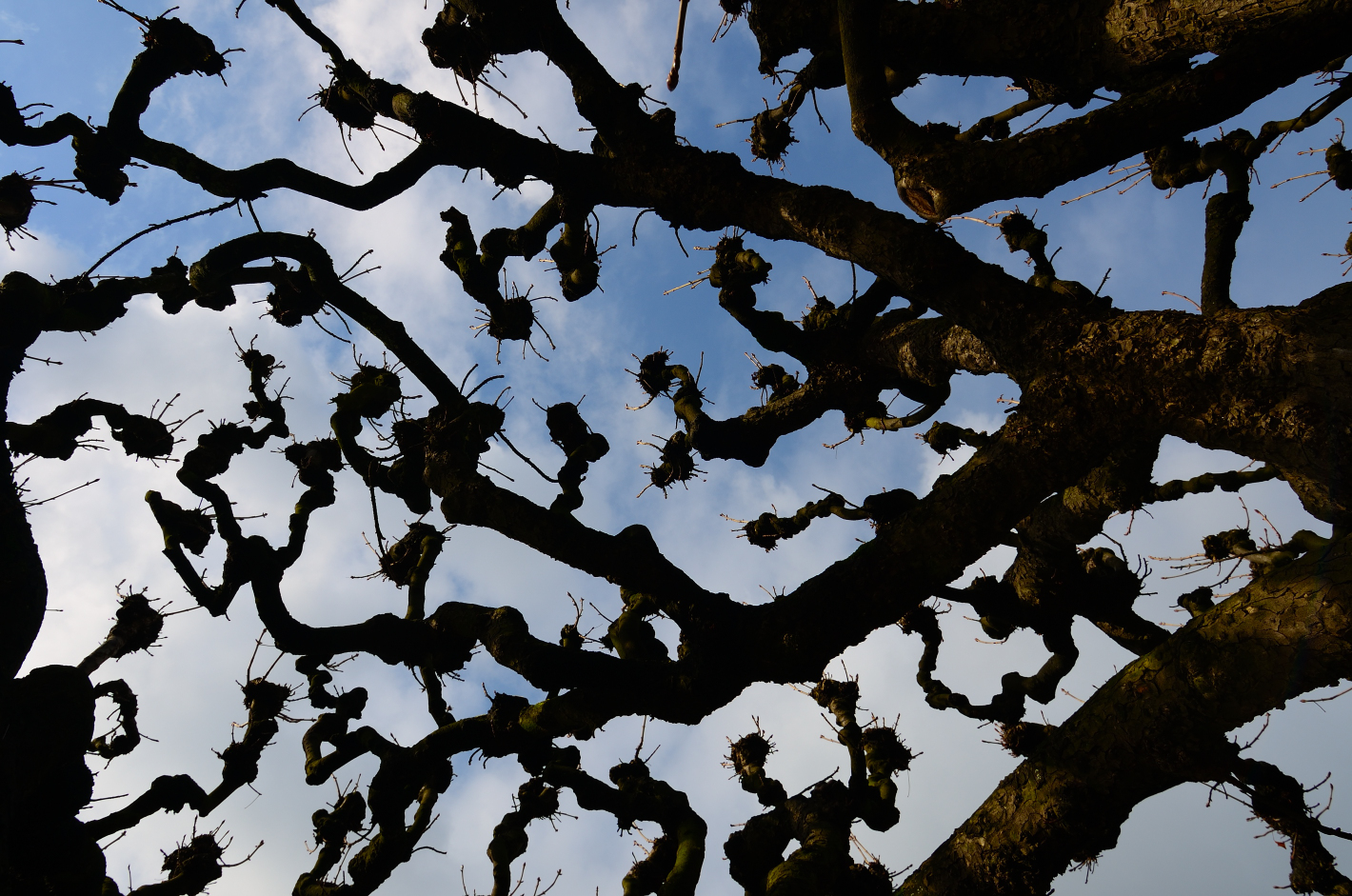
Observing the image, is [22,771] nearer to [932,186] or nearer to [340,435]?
[340,435]

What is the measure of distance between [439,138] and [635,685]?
4238mm

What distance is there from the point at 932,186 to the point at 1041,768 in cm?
305

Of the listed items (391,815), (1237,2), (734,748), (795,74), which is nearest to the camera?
(1237,2)

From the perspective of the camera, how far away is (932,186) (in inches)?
159

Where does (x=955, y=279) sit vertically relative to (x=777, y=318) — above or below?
below

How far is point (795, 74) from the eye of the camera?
5609 millimetres

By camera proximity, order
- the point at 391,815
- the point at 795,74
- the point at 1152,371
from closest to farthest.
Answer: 1. the point at 1152,371
2. the point at 391,815
3. the point at 795,74

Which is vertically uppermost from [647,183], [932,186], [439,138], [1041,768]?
[439,138]

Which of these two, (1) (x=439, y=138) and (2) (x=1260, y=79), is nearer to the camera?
(2) (x=1260, y=79)

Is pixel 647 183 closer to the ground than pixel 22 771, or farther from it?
farther from it

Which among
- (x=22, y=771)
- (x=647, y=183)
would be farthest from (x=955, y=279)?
(x=22, y=771)

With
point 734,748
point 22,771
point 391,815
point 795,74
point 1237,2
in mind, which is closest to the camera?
point 1237,2

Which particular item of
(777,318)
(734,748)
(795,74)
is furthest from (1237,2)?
(734,748)

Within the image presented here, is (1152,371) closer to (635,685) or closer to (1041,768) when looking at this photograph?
(1041,768)
